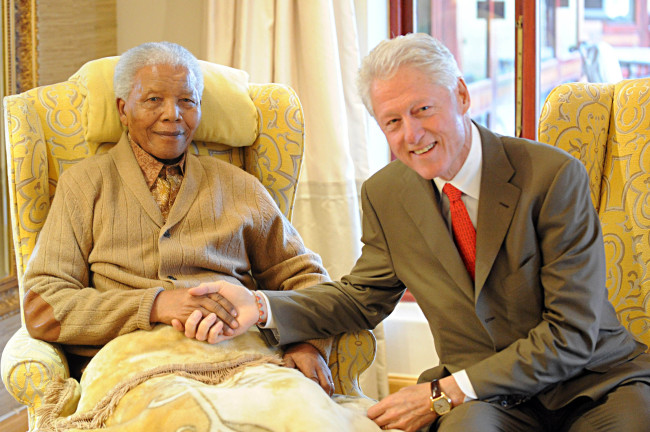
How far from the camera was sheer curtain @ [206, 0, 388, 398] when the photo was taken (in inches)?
113

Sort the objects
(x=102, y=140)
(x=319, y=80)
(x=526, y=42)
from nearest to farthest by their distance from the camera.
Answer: (x=102, y=140)
(x=319, y=80)
(x=526, y=42)

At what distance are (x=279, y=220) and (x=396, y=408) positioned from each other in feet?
2.24

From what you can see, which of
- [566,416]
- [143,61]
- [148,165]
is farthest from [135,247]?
[566,416]

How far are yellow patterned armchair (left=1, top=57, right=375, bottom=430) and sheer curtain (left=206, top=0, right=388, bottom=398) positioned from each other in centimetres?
55

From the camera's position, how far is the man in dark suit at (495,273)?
1526 millimetres

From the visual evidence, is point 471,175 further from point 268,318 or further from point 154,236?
point 154,236

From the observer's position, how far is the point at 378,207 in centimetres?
176

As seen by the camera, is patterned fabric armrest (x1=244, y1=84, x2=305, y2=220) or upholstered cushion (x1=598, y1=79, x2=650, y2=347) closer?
upholstered cushion (x1=598, y1=79, x2=650, y2=347)

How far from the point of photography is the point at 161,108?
1979mm

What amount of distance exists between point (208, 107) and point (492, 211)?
965 mm

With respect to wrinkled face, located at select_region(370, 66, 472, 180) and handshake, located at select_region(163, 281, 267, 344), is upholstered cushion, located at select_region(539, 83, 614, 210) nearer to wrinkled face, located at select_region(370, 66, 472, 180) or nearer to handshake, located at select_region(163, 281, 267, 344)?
wrinkled face, located at select_region(370, 66, 472, 180)

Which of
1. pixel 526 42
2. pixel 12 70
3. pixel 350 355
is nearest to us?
pixel 350 355

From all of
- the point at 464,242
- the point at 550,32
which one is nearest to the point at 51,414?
the point at 464,242

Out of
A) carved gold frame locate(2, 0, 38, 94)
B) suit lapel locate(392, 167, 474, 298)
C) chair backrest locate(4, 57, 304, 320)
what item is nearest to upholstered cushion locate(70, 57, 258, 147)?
chair backrest locate(4, 57, 304, 320)
